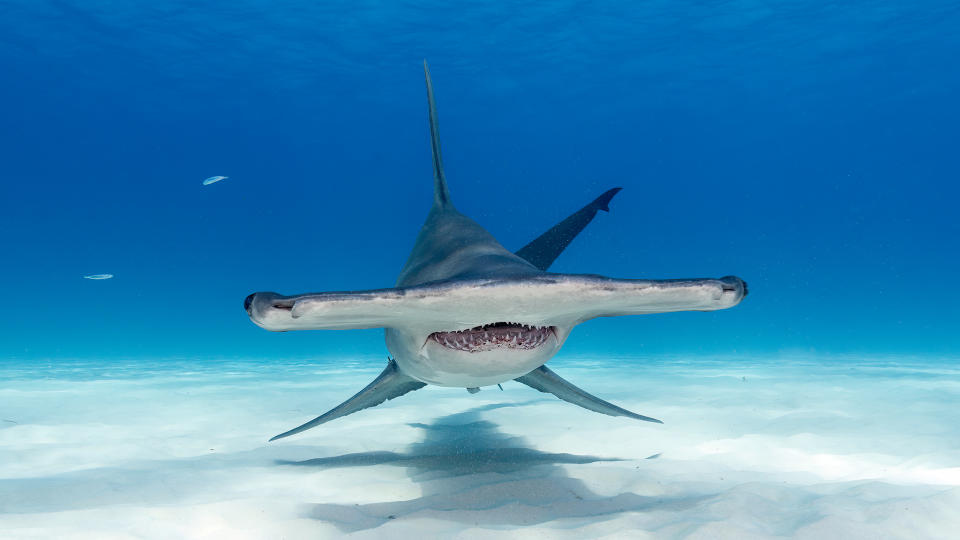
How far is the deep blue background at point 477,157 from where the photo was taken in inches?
1009

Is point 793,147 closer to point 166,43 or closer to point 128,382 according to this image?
point 166,43

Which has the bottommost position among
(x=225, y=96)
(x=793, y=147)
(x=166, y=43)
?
(x=166, y=43)

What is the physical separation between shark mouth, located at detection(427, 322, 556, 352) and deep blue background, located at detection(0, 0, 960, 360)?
2031 cm

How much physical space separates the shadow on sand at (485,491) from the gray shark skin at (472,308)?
0.48 m

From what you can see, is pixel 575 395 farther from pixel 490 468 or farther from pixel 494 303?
pixel 494 303

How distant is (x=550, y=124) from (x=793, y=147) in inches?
1266

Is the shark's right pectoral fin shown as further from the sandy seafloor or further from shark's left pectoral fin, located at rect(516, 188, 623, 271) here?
shark's left pectoral fin, located at rect(516, 188, 623, 271)

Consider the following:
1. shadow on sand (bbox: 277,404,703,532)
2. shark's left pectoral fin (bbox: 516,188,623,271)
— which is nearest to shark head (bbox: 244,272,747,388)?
shadow on sand (bbox: 277,404,703,532)

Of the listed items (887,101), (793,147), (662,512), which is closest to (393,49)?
(662,512)

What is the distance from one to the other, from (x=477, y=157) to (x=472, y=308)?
53.7 metres

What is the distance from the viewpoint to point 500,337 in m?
2.44

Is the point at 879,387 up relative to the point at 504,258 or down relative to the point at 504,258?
down

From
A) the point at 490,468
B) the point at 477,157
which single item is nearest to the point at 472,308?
the point at 490,468

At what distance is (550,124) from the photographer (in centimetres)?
4638
